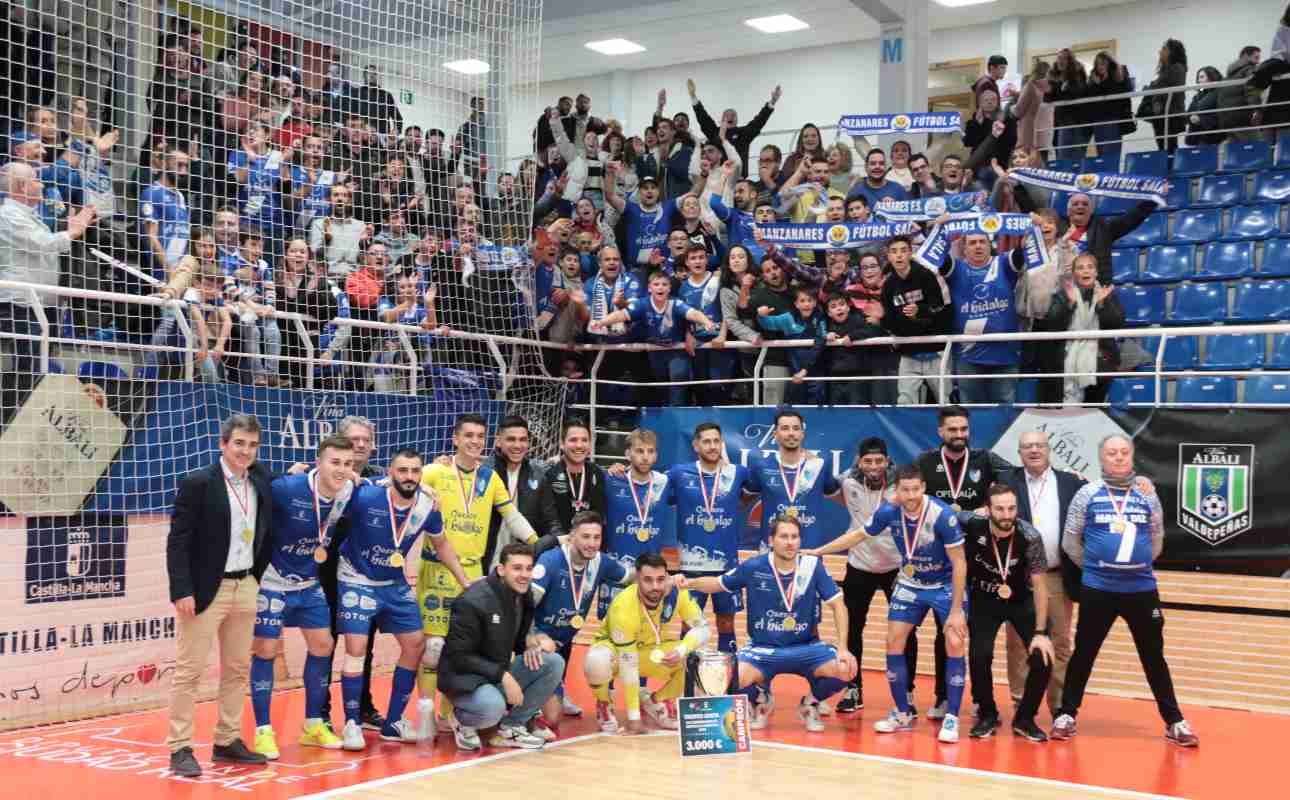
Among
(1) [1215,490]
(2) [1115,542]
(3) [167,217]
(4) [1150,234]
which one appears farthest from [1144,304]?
(3) [167,217]

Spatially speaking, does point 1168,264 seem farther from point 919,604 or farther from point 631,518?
point 631,518

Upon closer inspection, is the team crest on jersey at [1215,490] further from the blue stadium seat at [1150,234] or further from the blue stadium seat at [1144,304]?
the blue stadium seat at [1150,234]

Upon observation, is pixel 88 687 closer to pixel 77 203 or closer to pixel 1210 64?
pixel 77 203

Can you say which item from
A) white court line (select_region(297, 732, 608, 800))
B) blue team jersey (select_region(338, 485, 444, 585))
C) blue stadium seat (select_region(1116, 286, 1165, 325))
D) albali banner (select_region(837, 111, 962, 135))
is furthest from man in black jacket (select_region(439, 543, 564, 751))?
blue stadium seat (select_region(1116, 286, 1165, 325))

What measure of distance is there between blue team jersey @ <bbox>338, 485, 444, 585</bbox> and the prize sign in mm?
2026

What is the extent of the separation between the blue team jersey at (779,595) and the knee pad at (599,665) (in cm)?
95

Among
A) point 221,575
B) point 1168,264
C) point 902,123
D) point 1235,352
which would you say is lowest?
point 221,575

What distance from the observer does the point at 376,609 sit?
333 inches

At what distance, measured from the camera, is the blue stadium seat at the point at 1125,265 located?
1530 cm

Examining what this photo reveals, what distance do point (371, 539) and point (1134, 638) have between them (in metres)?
4.99

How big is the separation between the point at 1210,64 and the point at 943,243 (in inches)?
446

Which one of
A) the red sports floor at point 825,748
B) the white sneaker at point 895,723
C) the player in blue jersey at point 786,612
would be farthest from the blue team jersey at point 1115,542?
the player in blue jersey at point 786,612

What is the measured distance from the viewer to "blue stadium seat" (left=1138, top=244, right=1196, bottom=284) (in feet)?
49.3

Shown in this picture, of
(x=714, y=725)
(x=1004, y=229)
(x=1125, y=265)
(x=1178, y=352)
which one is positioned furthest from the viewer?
(x=1125, y=265)
